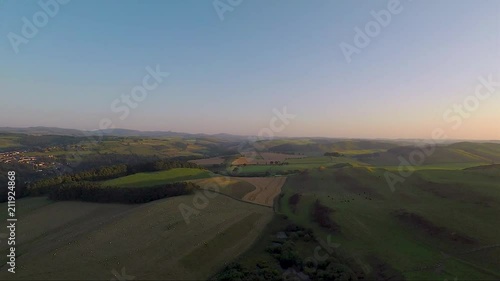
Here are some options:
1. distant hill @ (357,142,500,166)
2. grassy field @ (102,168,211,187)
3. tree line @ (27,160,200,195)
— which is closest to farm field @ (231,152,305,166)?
tree line @ (27,160,200,195)

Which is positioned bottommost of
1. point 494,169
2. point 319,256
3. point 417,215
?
point 319,256

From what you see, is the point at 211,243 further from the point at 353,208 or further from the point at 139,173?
the point at 139,173

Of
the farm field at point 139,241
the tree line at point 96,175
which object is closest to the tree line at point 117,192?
the farm field at point 139,241

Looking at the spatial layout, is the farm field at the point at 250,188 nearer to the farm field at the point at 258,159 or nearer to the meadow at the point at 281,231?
the meadow at the point at 281,231

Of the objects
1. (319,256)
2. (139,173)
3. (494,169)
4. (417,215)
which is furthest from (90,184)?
(494,169)

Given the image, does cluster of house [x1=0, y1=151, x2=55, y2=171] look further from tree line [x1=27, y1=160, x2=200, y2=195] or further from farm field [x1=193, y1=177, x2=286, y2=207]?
farm field [x1=193, y1=177, x2=286, y2=207]

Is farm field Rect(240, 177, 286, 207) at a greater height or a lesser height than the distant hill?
lesser
